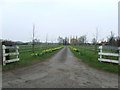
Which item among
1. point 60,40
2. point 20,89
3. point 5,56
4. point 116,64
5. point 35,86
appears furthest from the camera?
point 60,40

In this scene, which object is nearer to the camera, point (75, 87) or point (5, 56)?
point (75, 87)

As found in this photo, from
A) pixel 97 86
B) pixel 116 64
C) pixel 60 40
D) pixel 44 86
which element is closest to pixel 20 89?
pixel 44 86

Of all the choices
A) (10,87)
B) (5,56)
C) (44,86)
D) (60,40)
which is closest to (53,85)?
(44,86)

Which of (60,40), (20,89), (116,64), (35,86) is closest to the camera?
(20,89)

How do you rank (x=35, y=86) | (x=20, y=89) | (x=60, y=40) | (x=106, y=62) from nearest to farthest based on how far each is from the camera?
1. (x=20, y=89)
2. (x=35, y=86)
3. (x=106, y=62)
4. (x=60, y=40)

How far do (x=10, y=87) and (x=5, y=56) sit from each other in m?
3.52

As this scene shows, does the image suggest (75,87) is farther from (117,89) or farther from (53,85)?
(117,89)

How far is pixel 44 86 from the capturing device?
3.20 metres

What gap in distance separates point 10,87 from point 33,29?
11.9 metres

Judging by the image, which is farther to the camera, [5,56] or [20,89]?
[5,56]

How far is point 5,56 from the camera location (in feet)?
19.6

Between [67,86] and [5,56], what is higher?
[5,56]

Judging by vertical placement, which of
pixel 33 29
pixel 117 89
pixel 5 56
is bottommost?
pixel 117 89

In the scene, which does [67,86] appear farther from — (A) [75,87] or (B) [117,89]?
(B) [117,89]
